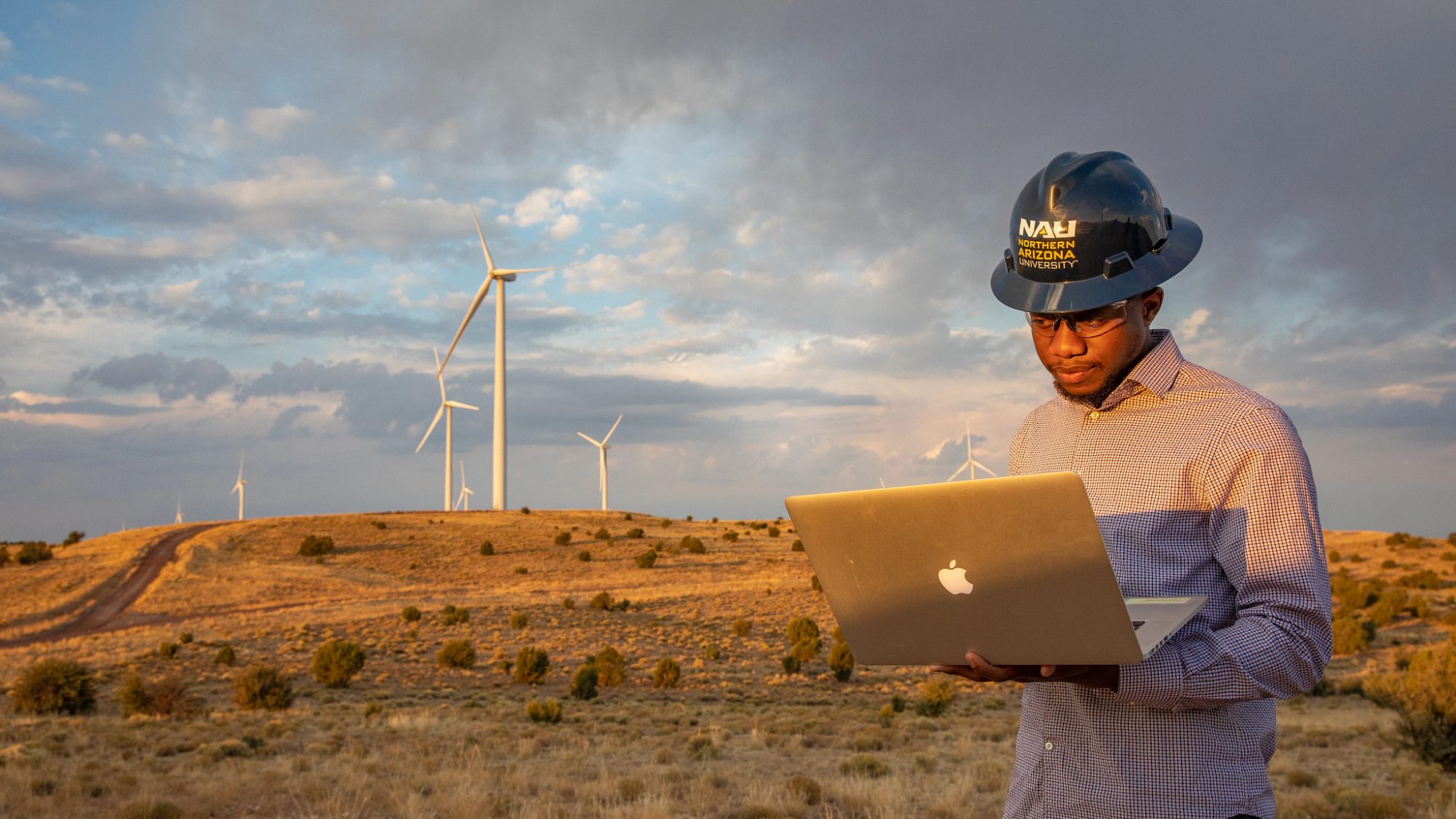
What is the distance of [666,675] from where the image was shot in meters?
30.7

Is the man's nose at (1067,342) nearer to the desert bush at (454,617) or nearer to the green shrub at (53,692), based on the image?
the green shrub at (53,692)

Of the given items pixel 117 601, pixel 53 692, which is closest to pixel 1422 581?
pixel 53 692

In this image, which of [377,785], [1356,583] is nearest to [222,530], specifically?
[377,785]

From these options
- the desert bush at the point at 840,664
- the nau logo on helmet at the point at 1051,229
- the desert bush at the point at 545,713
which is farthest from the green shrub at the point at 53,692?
the nau logo on helmet at the point at 1051,229

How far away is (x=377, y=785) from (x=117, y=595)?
43.3 meters

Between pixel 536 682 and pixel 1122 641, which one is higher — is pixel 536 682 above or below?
below

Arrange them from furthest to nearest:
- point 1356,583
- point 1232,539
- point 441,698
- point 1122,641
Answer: point 1356,583, point 441,698, point 1232,539, point 1122,641

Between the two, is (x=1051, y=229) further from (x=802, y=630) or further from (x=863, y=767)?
(x=802, y=630)

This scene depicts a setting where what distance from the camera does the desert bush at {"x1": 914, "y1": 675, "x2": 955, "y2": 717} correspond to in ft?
85.4

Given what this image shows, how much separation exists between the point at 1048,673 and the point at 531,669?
30.4 metres

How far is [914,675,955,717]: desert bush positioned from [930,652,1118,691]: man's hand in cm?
2439

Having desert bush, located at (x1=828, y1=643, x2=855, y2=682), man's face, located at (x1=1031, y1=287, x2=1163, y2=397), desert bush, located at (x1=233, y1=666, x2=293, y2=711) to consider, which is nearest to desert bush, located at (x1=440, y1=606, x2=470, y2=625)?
desert bush, located at (x1=233, y1=666, x2=293, y2=711)

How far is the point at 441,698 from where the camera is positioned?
28.6m

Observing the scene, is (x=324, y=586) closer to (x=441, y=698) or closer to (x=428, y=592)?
(x=428, y=592)
